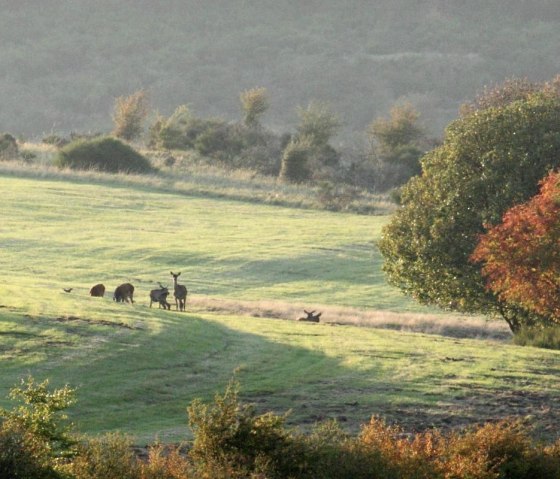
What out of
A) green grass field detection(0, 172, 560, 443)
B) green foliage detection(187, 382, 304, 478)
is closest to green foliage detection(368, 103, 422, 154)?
green grass field detection(0, 172, 560, 443)

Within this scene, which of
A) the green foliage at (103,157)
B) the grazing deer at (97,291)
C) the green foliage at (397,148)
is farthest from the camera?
the green foliage at (397,148)

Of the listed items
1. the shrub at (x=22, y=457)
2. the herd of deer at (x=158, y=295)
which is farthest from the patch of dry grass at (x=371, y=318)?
the shrub at (x=22, y=457)

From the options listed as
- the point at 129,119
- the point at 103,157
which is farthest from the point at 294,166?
the point at 129,119

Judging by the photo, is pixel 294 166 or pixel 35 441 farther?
pixel 294 166

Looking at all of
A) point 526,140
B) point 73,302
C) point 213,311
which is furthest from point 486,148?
point 73,302

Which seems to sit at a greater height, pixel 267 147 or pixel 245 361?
pixel 267 147

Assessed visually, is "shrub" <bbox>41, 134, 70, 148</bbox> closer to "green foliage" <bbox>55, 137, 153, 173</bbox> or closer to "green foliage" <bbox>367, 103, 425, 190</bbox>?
"green foliage" <bbox>55, 137, 153, 173</bbox>

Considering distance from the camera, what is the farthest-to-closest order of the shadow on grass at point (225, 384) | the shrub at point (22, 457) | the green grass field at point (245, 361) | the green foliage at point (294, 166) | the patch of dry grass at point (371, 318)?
the green foliage at point (294, 166), the patch of dry grass at point (371, 318), the green grass field at point (245, 361), the shadow on grass at point (225, 384), the shrub at point (22, 457)

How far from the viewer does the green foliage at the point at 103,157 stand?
98438 millimetres

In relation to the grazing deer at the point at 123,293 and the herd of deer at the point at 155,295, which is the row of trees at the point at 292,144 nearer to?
the herd of deer at the point at 155,295

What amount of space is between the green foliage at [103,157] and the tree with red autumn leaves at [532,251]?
64.4m

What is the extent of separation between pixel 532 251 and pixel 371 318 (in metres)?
15.0

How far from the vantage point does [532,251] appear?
34.8 m

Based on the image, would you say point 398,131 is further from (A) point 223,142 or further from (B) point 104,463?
(B) point 104,463
